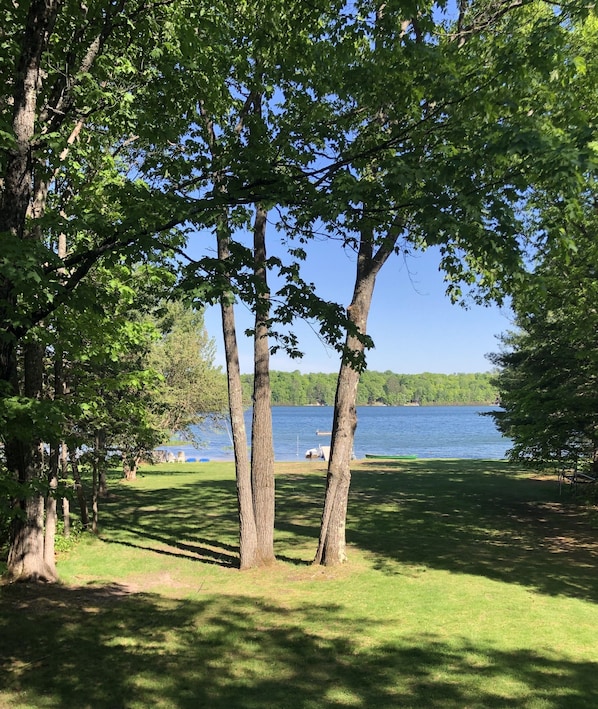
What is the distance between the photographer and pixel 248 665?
5.68 meters

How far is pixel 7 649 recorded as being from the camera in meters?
6.08

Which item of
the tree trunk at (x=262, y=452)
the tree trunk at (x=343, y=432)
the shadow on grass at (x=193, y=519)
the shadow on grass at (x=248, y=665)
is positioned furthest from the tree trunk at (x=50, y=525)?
the tree trunk at (x=343, y=432)

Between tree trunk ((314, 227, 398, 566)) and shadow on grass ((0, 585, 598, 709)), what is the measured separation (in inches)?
82.4

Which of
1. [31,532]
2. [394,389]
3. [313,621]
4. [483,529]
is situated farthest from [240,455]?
[394,389]

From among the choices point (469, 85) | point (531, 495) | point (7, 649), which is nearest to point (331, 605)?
point (7, 649)

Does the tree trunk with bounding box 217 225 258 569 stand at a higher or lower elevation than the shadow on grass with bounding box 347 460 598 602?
higher

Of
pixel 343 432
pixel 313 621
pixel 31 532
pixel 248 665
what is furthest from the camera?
pixel 343 432

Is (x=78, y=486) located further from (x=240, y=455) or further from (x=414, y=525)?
(x=414, y=525)

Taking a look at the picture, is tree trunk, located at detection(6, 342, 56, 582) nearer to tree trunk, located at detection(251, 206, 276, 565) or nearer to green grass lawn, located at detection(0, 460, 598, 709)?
green grass lawn, located at detection(0, 460, 598, 709)

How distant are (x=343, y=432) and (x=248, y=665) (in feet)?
15.5

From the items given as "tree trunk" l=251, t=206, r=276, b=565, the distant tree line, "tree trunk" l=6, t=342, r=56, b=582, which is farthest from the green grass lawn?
the distant tree line

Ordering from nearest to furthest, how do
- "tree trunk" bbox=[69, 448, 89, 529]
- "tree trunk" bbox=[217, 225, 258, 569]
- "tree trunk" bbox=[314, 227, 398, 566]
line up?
"tree trunk" bbox=[217, 225, 258, 569], "tree trunk" bbox=[314, 227, 398, 566], "tree trunk" bbox=[69, 448, 89, 529]

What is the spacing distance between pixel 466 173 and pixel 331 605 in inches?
239

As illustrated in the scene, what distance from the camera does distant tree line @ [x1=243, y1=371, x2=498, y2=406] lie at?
161325mm
